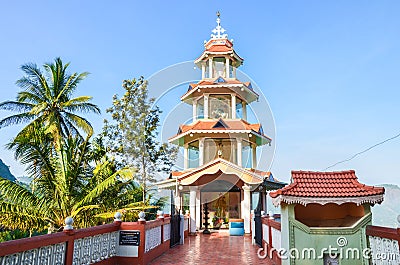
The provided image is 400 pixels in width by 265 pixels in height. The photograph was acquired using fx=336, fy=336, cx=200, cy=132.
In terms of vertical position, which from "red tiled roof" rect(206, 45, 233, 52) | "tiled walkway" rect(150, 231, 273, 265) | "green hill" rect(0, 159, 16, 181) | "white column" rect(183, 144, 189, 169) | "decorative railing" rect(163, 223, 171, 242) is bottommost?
"tiled walkway" rect(150, 231, 273, 265)

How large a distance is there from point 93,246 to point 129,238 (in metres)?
1.58

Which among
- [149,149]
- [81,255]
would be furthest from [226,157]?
[81,255]

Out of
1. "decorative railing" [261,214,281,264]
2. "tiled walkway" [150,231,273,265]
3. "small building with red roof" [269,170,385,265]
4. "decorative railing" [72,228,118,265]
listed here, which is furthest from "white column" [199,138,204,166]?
"decorative railing" [72,228,118,265]

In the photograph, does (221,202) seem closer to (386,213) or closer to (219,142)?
(219,142)

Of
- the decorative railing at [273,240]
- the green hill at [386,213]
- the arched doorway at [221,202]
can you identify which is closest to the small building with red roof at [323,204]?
the green hill at [386,213]

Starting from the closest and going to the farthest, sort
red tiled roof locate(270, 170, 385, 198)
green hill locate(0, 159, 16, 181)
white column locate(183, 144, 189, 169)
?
1. red tiled roof locate(270, 170, 385, 198)
2. white column locate(183, 144, 189, 169)
3. green hill locate(0, 159, 16, 181)

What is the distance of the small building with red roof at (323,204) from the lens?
732cm

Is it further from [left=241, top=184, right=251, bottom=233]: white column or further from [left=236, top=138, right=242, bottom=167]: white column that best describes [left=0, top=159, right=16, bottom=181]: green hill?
[left=241, top=184, right=251, bottom=233]: white column

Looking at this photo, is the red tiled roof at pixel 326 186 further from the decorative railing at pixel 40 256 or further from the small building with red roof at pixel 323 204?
the decorative railing at pixel 40 256

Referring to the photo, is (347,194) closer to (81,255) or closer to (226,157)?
(81,255)

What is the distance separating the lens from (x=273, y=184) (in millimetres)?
20016

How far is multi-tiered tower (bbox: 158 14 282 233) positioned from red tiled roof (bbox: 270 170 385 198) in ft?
34.0

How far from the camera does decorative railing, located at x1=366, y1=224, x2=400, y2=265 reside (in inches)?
222

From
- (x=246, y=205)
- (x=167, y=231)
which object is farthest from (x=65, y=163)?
(x=246, y=205)
